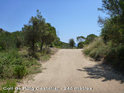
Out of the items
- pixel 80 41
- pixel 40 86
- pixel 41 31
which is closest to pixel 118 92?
pixel 40 86

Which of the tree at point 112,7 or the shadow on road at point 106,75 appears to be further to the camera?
the tree at point 112,7

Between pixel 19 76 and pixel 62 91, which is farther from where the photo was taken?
pixel 19 76

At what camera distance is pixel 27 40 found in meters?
13.7

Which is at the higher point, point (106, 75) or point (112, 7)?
point (112, 7)

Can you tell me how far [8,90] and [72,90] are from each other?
2.39 meters

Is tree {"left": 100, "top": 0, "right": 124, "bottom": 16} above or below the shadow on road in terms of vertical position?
above

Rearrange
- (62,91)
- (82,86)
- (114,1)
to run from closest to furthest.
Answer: (62,91), (82,86), (114,1)

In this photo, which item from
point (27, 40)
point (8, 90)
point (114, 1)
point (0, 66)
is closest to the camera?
point (8, 90)

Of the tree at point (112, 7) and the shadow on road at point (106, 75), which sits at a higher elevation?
the tree at point (112, 7)

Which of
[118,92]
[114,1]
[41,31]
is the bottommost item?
[118,92]

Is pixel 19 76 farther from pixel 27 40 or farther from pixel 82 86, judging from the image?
pixel 27 40

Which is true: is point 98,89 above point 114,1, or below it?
below

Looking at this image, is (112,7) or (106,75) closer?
(106,75)

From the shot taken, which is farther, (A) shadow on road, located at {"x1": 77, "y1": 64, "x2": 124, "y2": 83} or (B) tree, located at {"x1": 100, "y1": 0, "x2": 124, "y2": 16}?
(B) tree, located at {"x1": 100, "y1": 0, "x2": 124, "y2": 16}
